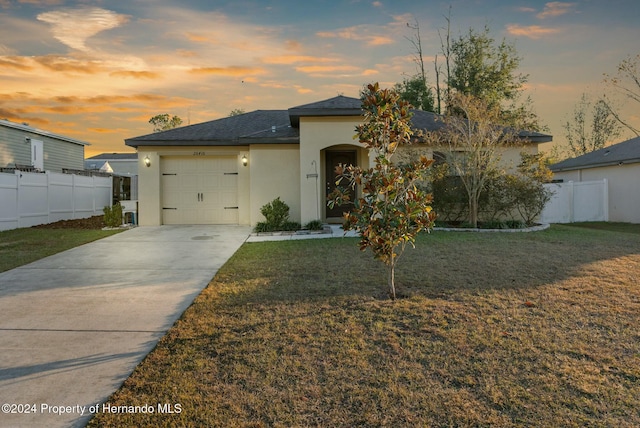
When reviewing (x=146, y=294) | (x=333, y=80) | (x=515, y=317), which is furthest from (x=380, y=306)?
(x=333, y=80)

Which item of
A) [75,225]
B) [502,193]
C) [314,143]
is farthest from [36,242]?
[502,193]

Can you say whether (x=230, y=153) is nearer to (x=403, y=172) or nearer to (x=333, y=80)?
(x=333, y=80)

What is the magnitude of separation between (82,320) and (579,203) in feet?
56.7

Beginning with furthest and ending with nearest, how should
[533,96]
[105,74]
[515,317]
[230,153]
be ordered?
[533,96] < [230,153] < [105,74] < [515,317]

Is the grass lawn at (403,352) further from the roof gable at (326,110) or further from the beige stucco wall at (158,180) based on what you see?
the beige stucco wall at (158,180)

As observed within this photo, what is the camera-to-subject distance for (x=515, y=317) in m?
4.12

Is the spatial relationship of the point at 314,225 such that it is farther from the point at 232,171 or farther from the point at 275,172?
the point at 232,171

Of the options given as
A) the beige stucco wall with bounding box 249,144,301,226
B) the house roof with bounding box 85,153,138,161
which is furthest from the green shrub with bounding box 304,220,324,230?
the house roof with bounding box 85,153,138,161

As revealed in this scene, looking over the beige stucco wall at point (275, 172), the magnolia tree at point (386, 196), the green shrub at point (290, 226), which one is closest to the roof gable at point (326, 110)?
the beige stucco wall at point (275, 172)

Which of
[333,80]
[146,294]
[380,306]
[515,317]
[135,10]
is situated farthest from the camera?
[333,80]

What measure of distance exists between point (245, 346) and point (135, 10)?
10.1 metres

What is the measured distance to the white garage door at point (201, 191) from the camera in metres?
13.7

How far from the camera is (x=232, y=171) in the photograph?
13.7 m

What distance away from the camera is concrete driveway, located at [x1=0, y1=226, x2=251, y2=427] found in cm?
269
